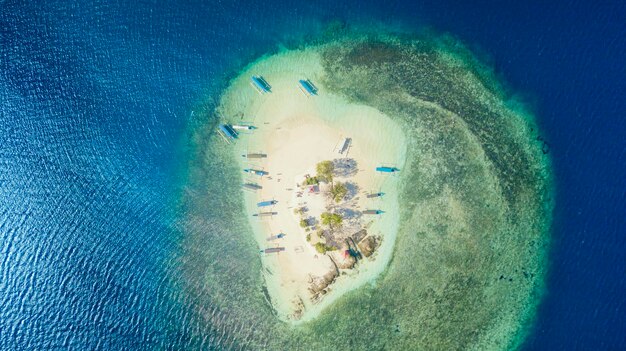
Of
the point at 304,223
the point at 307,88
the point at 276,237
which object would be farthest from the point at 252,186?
the point at 307,88

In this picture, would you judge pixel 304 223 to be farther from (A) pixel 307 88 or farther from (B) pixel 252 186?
(A) pixel 307 88

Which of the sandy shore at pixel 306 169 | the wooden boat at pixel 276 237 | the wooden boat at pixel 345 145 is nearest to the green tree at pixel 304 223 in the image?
the sandy shore at pixel 306 169

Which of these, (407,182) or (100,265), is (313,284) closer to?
(407,182)

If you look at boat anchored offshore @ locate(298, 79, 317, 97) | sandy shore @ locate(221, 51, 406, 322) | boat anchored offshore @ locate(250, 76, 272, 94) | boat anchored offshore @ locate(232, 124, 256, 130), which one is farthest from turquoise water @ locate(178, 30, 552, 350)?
boat anchored offshore @ locate(232, 124, 256, 130)

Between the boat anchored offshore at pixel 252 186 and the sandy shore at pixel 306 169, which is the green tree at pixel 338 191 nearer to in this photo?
the sandy shore at pixel 306 169

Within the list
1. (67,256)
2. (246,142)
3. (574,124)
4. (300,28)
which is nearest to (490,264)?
(574,124)

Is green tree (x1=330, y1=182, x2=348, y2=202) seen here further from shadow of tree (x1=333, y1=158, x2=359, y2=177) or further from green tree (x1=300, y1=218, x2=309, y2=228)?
green tree (x1=300, y1=218, x2=309, y2=228)
